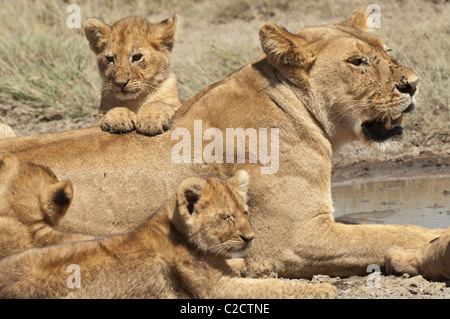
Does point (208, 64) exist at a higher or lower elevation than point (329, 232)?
higher

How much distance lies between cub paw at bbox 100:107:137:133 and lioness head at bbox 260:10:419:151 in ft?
3.07

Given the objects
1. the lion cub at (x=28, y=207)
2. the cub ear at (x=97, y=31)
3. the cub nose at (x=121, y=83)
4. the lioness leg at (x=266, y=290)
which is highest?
the cub ear at (x=97, y=31)

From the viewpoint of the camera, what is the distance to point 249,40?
11.4 meters

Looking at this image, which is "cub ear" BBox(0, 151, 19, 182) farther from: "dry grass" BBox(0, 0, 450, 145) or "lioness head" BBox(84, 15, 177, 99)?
"dry grass" BBox(0, 0, 450, 145)

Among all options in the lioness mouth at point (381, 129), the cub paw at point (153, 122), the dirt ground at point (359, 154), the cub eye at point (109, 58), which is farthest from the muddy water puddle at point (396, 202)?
the cub eye at point (109, 58)

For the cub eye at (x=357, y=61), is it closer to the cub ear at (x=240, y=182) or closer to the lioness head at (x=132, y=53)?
the cub ear at (x=240, y=182)

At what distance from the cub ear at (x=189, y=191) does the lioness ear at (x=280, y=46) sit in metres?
1.33

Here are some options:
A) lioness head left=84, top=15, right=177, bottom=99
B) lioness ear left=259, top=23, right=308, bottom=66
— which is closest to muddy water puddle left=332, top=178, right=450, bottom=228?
lioness ear left=259, top=23, right=308, bottom=66

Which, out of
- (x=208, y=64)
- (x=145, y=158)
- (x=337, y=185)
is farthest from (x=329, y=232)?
(x=208, y=64)

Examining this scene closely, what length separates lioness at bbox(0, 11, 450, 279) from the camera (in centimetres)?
509

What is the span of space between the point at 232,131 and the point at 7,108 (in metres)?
5.97

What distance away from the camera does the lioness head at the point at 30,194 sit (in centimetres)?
467

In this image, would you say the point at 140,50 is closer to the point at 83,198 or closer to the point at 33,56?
the point at 83,198

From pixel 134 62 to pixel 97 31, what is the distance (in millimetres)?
503
